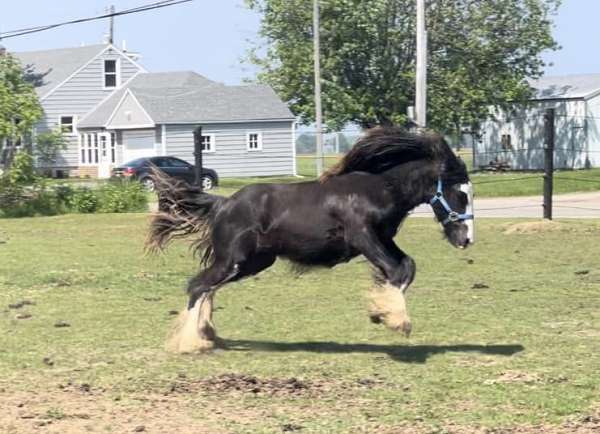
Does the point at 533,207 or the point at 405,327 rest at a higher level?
the point at 405,327

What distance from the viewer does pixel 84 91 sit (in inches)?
2306

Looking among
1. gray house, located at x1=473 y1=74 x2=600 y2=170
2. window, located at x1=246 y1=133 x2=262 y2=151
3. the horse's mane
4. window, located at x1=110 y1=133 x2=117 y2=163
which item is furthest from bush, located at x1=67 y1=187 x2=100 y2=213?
gray house, located at x1=473 y1=74 x2=600 y2=170

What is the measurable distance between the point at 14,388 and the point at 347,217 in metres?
2.74

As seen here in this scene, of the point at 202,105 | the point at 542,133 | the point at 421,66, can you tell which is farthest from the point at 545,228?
the point at 542,133

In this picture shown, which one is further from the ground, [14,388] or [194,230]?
[194,230]

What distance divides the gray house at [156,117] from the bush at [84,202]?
819 inches

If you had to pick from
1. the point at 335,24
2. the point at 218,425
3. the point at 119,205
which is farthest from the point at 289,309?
the point at 335,24

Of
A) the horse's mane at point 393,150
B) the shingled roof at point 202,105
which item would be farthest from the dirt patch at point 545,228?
the shingled roof at point 202,105

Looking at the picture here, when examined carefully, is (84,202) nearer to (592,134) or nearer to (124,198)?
(124,198)

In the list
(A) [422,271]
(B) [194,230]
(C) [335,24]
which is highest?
(C) [335,24]

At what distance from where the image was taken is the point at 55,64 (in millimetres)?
61469

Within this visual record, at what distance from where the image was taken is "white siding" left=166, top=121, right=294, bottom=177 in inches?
1941

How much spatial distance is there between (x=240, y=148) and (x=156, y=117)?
4.21 m

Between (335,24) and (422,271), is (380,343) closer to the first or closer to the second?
(422,271)
